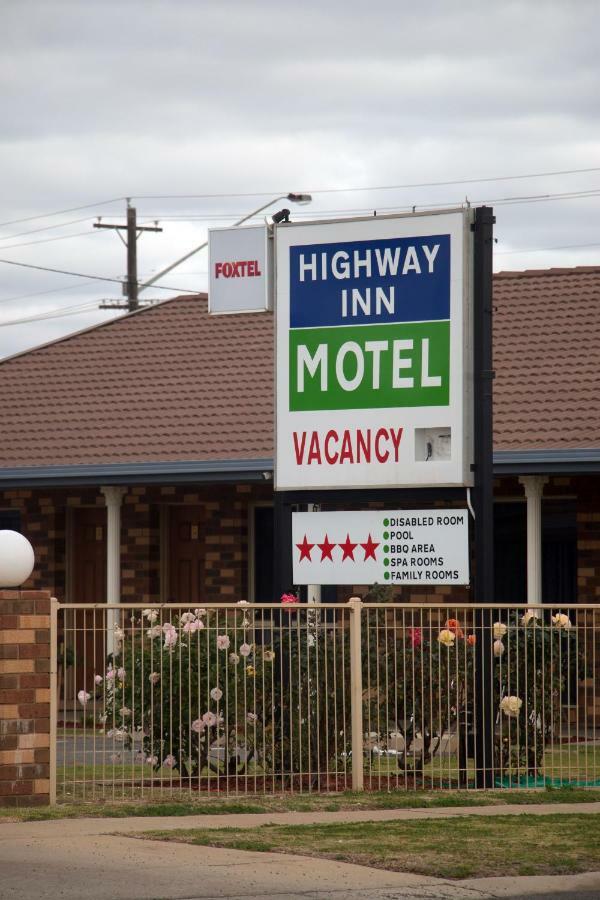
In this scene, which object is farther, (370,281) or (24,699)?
(370,281)

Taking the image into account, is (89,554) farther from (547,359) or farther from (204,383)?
(547,359)

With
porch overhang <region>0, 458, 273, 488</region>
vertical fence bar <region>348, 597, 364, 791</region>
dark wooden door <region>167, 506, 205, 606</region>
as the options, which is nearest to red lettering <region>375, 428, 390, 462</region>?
vertical fence bar <region>348, 597, 364, 791</region>

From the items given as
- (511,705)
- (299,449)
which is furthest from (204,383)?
(511,705)

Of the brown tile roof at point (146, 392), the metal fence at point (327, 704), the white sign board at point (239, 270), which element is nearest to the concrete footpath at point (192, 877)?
the metal fence at point (327, 704)

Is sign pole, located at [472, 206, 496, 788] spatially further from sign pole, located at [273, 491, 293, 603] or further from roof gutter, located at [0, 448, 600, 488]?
roof gutter, located at [0, 448, 600, 488]

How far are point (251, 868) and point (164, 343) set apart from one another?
15.5 metres

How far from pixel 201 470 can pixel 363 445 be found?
248 inches

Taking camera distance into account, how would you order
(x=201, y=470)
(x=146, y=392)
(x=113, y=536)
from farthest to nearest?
(x=146, y=392) → (x=113, y=536) → (x=201, y=470)

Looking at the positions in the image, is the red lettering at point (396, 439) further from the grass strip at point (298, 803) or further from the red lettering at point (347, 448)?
the grass strip at point (298, 803)

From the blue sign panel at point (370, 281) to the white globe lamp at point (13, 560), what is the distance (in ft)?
11.4

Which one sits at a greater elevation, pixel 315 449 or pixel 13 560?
pixel 315 449

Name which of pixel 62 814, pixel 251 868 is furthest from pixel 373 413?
pixel 251 868

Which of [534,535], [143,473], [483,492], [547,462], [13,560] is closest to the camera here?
[13,560]

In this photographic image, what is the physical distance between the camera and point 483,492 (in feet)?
44.4
